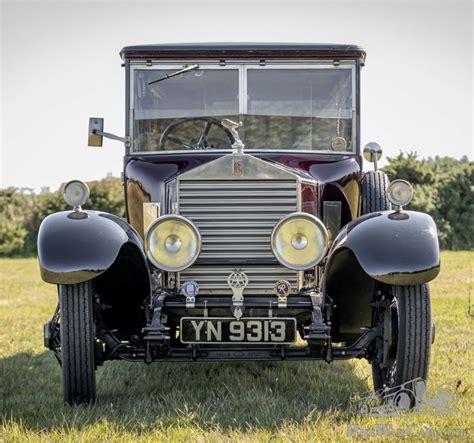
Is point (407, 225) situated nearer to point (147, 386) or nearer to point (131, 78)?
point (147, 386)

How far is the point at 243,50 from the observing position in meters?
5.20

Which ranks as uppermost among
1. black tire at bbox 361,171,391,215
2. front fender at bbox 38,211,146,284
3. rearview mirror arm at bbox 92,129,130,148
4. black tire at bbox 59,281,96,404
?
rearview mirror arm at bbox 92,129,130,148

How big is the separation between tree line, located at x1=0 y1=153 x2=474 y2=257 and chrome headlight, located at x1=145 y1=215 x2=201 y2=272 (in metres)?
16.2

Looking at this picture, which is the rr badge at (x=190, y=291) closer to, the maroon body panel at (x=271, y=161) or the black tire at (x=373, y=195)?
the maroon body panel at (x=271, y=161)

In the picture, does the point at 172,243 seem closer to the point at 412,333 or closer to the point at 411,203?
the point at 412,333

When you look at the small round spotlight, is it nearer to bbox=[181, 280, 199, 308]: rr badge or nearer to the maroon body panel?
the maroon body panel

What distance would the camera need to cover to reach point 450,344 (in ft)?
20.6

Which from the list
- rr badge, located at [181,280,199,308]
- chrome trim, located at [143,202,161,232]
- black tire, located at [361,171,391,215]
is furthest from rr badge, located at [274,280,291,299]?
black tire, located at [361,171,391,215]

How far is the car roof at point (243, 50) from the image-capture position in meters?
5.20

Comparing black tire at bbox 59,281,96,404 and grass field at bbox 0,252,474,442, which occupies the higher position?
black tire at bbox 59,281,96,404

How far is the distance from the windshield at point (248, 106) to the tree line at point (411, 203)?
15.0 m

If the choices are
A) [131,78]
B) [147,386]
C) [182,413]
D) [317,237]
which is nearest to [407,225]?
[317,237]

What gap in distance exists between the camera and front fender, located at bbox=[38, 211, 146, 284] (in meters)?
3.97

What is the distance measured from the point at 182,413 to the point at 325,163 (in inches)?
84.8
